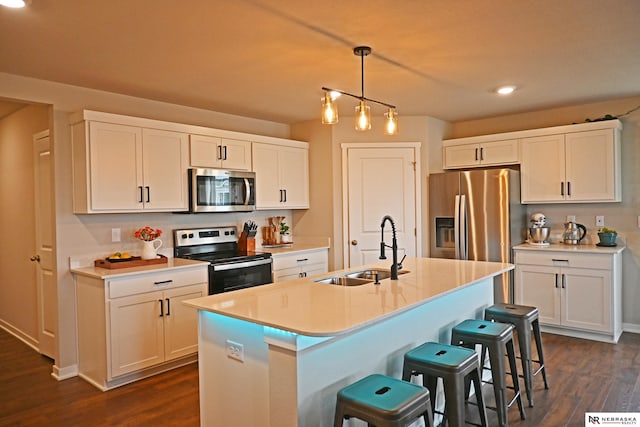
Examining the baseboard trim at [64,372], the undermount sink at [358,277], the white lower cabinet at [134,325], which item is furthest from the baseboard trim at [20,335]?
the undermount sink at [358,277]

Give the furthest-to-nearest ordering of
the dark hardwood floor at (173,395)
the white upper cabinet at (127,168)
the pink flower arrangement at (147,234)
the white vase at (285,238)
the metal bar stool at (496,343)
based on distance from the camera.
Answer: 1. the white vase at (285,238)
2. the pink flower arrangement at (147,234)
3. the white upper cabinet at (127,168)
4. the dark hardwood floor at (173,395)
5. the metal bar stool at (496,343)

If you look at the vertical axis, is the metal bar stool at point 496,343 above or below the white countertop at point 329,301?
below

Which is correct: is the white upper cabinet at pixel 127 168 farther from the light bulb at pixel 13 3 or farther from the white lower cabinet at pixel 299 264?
the light bulb at pixel 13 3

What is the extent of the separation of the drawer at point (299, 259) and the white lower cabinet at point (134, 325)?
956 millimetres

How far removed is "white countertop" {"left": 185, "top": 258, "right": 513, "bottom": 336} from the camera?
1.83 meters

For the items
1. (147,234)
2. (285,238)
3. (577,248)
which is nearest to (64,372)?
(147,234)

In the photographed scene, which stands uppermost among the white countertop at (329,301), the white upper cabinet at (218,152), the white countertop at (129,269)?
the white upper cabinet at (218,152)

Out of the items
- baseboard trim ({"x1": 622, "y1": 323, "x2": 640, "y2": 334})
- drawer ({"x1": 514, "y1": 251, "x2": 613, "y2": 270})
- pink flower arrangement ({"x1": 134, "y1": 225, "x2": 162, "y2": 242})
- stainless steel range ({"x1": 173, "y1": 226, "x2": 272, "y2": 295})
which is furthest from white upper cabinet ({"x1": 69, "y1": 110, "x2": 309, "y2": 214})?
baseboard trim ({"x1": 622, "y1": 323, "x2": 640, "y2": 334})

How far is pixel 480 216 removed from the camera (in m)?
4.64

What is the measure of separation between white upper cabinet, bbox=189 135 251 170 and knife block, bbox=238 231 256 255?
0.74 meters

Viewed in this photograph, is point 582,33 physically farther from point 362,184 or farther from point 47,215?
point 47,215

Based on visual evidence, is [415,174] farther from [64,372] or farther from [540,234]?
[64,372]

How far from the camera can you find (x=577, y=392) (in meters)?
3.06

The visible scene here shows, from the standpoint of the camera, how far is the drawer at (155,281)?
325 centimetres
